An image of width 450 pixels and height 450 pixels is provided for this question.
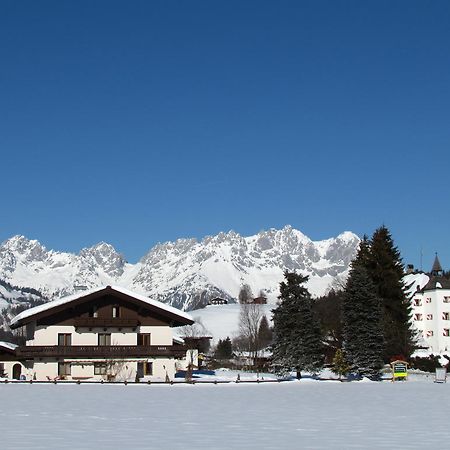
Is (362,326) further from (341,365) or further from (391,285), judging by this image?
(391,285)

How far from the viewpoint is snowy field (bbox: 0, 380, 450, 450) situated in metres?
17.5

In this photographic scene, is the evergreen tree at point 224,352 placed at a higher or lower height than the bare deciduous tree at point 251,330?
lower

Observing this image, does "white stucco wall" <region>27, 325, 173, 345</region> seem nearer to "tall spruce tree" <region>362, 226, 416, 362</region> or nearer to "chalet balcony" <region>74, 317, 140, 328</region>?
"chalet balcony" <region>74, 317, 140, 328</region>

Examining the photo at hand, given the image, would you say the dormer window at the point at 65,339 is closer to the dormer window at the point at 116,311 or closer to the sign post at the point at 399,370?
the dormer window at the point at 116,311

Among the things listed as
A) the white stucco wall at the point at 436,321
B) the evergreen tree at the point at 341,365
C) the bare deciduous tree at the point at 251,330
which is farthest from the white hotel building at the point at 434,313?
the evergreen tree at the point at 341,365

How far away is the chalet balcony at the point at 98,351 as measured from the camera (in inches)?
2403

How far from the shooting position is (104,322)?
6309 centimetres

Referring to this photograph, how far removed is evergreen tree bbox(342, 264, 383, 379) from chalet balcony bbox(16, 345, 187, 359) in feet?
46.1

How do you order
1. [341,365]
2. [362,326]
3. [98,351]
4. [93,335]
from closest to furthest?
[362,326], [341,365], [98,351], [93,335]

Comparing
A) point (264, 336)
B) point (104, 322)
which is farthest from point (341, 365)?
point (264, 336)

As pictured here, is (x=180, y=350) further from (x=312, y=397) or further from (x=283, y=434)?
(x=283, y=434)

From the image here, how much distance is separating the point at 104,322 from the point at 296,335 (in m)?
16.2

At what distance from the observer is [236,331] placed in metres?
177

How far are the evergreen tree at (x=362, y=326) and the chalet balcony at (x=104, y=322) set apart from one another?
58.2 ft
